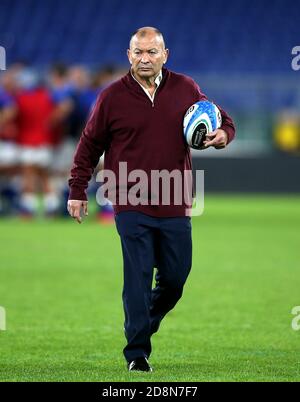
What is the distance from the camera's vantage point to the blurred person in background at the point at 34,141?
1903 centimetres

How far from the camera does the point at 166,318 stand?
29.9 ft

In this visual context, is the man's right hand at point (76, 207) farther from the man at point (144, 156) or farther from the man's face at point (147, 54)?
the man's face at point (147, 54)

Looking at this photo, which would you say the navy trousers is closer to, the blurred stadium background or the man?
the man

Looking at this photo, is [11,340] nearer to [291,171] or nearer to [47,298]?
[47,298]

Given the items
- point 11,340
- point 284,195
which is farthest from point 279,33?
point 11,340

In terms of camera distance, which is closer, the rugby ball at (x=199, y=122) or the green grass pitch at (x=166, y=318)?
the rugby ball at (x=199, y=122)

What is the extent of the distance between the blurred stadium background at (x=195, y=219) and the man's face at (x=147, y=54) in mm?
1794

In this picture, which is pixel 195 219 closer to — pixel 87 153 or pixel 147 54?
pixel 87 153

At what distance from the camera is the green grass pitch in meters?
6.71

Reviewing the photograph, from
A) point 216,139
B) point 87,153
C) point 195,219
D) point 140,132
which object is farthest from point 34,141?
point 216,139

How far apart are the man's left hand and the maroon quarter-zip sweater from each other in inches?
3.9

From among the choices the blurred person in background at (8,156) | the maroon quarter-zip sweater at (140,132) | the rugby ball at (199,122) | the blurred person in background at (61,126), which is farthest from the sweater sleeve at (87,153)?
the blurred person in background at (8,156)

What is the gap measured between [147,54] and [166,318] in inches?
127

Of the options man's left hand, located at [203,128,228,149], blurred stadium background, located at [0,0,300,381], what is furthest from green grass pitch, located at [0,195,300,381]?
man's left hand, located at [203,128,228,149]
